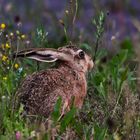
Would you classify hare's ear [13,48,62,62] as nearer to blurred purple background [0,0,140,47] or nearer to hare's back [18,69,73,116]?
hare's back [18,69,73,116]

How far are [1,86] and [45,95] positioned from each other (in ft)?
1.86

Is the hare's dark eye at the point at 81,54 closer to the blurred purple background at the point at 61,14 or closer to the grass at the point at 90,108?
the grass at the point at 90,108

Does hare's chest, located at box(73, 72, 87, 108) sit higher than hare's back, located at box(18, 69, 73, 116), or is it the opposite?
hare's back, located at box(18, 69, 73, 116)

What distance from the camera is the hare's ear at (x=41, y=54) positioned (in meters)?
7.41

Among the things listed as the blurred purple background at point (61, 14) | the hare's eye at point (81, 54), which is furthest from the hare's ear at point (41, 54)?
the blurred purple background at point (61, 14)

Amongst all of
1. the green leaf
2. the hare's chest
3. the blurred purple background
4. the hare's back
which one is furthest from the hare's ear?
the blurred purple background

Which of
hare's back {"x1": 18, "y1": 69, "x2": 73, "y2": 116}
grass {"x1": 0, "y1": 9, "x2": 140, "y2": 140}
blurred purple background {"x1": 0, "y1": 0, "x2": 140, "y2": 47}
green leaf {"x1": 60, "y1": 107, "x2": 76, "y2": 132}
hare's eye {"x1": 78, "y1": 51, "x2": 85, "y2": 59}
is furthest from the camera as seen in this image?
blurred purple background {"x1": 0, "y1": 0, "x2": 140, "y2": 47}

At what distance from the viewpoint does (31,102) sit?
710 cm

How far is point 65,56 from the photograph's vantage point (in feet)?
26.0

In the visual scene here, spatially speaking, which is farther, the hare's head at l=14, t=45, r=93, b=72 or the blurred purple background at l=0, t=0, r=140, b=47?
the blurred purple background at l=0, t=0, r=140, b=47

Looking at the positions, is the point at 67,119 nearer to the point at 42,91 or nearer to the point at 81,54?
the point at 42,91

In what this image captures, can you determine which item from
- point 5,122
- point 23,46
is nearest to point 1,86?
point 5,122

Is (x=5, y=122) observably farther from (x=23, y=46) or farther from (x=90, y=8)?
(x=90, y=8)

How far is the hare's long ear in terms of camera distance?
292 inches
